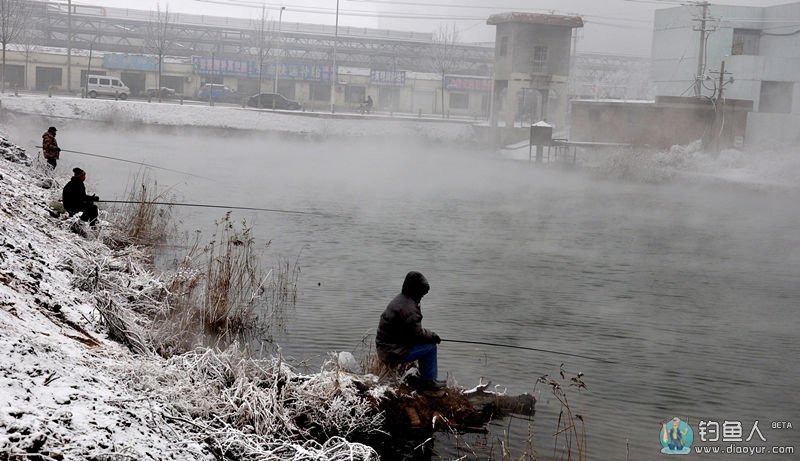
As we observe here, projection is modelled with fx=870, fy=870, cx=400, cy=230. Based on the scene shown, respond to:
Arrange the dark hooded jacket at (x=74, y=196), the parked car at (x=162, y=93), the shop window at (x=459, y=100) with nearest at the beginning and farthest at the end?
the dark hooded jacket at (x=74, y=196) → the parked car at (x=162, y=93) → the shop window at (x=459, y=100)

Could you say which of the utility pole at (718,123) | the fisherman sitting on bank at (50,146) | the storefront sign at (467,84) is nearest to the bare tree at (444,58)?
the storefront sign at (467,84)

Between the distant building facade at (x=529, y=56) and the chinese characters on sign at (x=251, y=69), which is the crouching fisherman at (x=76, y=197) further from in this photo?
the chinese characters on sign at (x=251, y=69)

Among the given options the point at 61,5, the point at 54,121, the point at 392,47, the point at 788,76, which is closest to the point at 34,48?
the point at 61,5

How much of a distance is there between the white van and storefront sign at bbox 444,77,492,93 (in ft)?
84.4

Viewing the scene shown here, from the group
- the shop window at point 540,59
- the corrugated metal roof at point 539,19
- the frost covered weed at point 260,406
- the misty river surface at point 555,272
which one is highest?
the corrugated metal roof at point 539,19

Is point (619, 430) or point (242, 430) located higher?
point (242, 430)

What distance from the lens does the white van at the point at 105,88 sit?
53650mm

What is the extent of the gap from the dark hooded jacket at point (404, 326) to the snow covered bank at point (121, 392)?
0.59 m

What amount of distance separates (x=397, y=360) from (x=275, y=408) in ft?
6.02

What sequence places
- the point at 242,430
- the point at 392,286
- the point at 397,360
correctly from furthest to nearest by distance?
the point at 392,286 < the point at 397,360 < the point at 242,430

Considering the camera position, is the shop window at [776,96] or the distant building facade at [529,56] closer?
the distant building facade at [529,56]

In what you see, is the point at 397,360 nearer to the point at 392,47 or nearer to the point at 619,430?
the point at 619,430

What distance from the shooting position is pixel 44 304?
26.0ft

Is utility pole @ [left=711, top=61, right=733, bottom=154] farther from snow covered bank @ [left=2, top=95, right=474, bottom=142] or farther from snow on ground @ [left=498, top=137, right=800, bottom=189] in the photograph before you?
snow covered bank @ [left=2, top=95, right=474, bottom=142]
